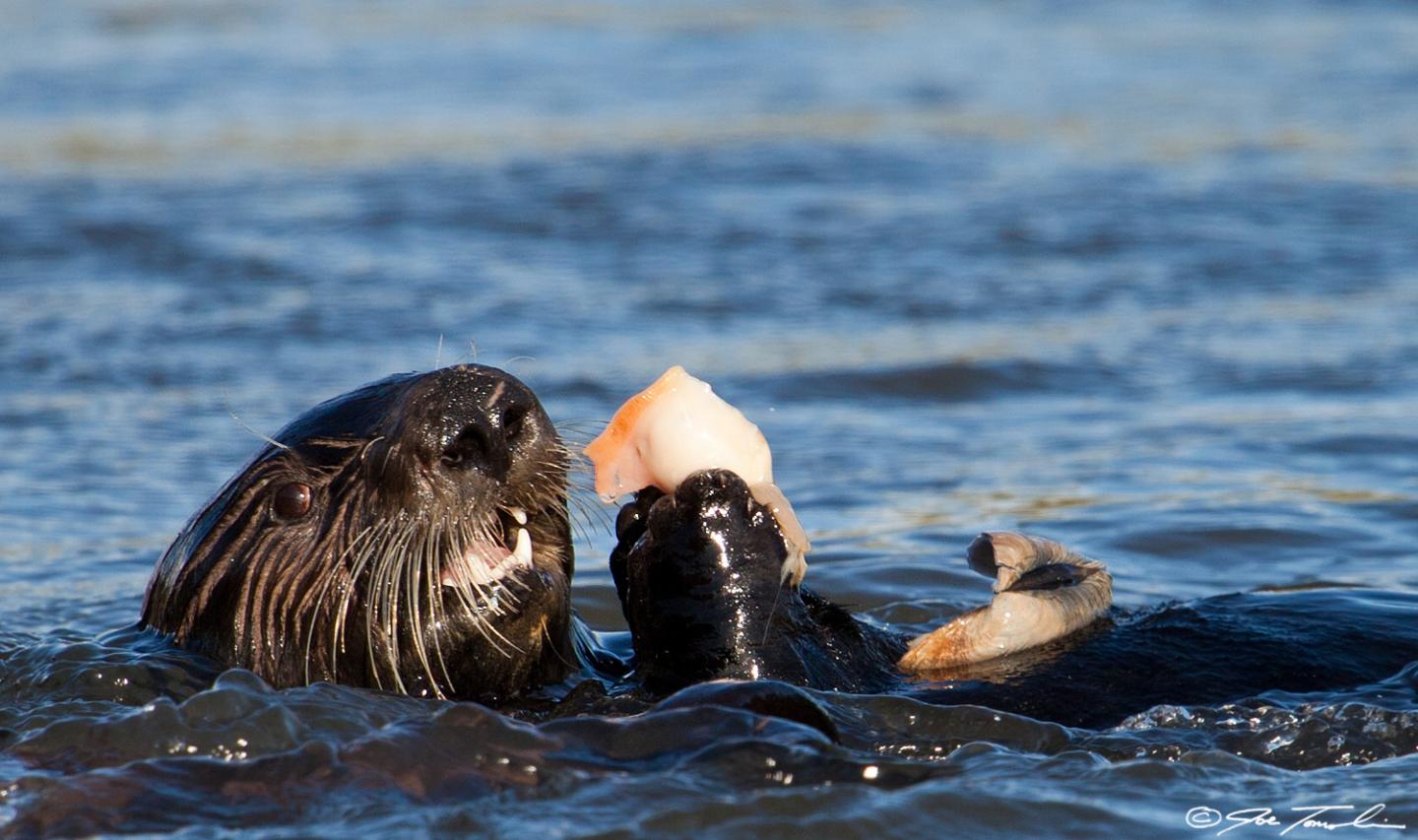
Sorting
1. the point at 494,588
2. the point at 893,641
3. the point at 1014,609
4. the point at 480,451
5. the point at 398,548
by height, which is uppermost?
the point at 480,451

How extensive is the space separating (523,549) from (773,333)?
15.3 feet

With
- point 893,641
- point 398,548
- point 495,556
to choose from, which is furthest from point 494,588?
point 893,641

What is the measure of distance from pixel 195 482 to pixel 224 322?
2.16 m

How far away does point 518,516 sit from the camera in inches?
149

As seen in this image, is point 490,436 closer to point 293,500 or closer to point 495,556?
point 495,556

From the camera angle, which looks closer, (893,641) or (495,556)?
(495,556)

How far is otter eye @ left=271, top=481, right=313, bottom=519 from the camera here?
382cm

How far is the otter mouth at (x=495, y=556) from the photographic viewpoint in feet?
12.1

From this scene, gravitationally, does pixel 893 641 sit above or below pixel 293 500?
below

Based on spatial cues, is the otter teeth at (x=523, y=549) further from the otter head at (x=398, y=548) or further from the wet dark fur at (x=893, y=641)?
the wet dark fur at (x=893, y=641)

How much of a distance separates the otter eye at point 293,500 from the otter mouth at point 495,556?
13.8 inches

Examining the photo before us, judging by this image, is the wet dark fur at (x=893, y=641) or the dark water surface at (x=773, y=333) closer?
the dark water surface at (x=773, y=333)

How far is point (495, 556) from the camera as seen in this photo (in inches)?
149

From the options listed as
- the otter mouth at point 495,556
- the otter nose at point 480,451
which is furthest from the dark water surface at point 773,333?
the otter nose at point 480,451
